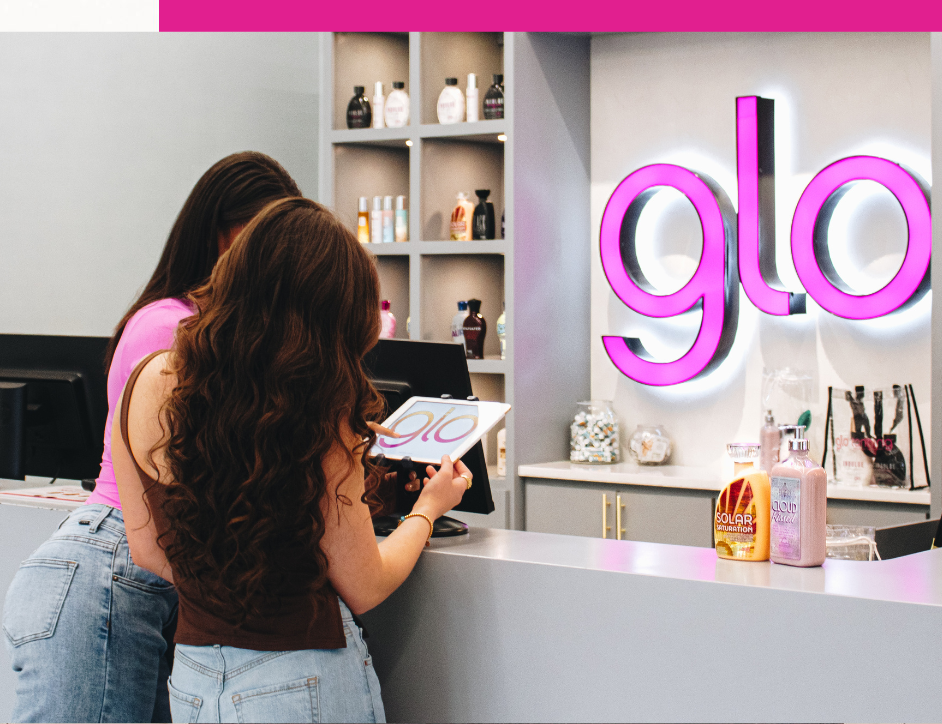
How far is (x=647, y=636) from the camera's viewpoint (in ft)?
4.80

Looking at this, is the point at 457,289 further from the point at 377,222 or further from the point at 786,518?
the point at 786,518

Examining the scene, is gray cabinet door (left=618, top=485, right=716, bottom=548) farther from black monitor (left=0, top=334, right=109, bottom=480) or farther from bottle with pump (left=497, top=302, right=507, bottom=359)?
black monitor (left=0, top=334, right=109, bottom=480)

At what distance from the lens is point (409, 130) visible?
160 inches

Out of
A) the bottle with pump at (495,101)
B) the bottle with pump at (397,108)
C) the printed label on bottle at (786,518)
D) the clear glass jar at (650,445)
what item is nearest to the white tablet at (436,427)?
the printed label on bottle at (786,518)

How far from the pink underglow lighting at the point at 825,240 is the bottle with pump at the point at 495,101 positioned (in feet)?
3.87

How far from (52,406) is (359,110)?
7.15 feet

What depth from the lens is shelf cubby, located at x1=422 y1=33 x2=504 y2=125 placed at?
4.07 m

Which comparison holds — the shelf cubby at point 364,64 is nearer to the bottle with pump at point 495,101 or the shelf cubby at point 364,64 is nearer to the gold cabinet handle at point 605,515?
the bottle with pump at point 495,101

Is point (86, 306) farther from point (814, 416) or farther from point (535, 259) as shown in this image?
point (814, 416)

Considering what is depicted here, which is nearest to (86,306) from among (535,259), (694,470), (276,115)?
(276,115)

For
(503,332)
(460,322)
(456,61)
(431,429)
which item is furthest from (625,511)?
(431,429)

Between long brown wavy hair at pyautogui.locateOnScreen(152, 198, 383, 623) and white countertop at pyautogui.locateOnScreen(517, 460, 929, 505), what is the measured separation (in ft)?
7.86

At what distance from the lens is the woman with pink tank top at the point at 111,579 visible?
166 cm

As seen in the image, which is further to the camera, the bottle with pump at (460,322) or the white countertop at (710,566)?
the bottle with pump at (460,322)
